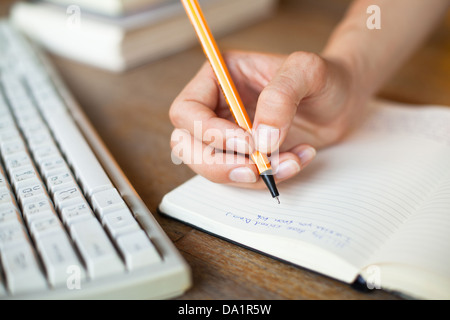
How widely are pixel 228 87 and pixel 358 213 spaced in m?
0.20

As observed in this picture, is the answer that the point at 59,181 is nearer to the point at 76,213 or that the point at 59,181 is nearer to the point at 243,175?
the point at 76,213

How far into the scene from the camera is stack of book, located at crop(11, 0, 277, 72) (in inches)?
32.3

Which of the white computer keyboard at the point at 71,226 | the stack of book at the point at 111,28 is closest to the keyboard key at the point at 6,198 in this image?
the white computer keyboard at the point at 71,226

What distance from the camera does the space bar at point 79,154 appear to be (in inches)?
16.7

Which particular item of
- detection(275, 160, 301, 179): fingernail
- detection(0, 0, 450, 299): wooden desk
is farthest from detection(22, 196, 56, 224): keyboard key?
detection(275, 160, 301, 179): fingernail

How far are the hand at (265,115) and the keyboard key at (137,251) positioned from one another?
5.6 inches

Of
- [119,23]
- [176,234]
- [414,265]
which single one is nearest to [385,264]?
[414,265]

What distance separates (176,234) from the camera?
435mm

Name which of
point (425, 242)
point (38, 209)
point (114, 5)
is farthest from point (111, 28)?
point (425, 242)

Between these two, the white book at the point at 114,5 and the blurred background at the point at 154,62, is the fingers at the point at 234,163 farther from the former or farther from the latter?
the white book at the point at 114,5

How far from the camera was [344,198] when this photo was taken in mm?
447

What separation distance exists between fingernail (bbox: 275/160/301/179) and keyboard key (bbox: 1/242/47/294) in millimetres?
255

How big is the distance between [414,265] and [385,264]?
22 mm
